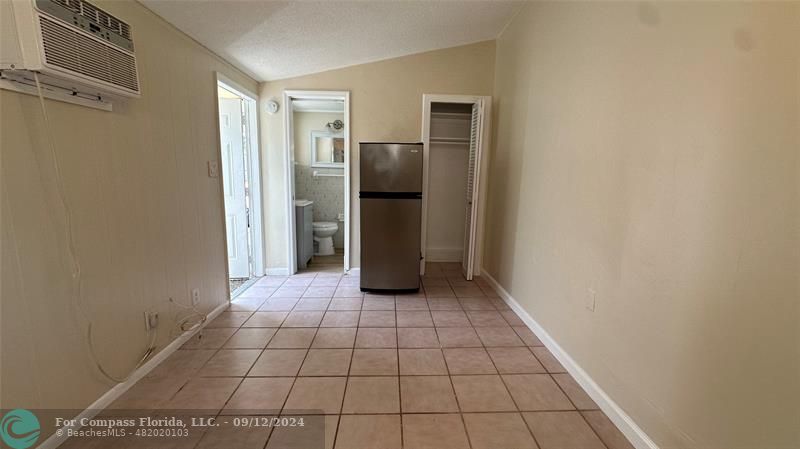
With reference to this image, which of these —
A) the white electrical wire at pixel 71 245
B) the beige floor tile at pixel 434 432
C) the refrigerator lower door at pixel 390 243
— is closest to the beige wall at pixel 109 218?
the white electrical wire at pixel 71 245

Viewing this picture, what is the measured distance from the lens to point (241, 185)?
10.9 ft

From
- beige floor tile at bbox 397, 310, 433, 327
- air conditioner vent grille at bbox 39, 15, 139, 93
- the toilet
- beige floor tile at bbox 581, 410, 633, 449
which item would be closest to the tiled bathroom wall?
the toilet

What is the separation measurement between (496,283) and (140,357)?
2.94 m

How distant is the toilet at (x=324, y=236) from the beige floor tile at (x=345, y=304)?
1.56 meters

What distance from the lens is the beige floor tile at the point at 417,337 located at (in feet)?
7.37

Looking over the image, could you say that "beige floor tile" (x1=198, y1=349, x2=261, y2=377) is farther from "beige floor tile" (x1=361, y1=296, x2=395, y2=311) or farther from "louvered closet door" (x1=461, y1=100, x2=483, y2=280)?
"louvered closet door" (x1=461, y1=100, x2=483, y2=280)

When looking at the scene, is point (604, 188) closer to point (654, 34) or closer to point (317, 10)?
point (654, 34)

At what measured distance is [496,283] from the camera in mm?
3305

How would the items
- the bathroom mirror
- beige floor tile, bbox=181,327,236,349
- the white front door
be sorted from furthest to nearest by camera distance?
the bathroom mirror, the white front door, beige floor tile, bbox=181,327,236,349

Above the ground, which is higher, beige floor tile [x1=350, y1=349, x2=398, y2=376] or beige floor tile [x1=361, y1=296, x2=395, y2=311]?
beige floor tile [x1=350, y1=349, x2=398, y2=376]

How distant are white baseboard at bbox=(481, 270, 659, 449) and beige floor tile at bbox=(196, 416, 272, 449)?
5.56 feet

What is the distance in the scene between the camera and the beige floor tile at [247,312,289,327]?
2.51 meters

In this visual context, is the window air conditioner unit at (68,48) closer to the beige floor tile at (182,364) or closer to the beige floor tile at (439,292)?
the beige floor tile at (182,364)

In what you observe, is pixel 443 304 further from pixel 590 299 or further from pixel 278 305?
pixel 278 305
